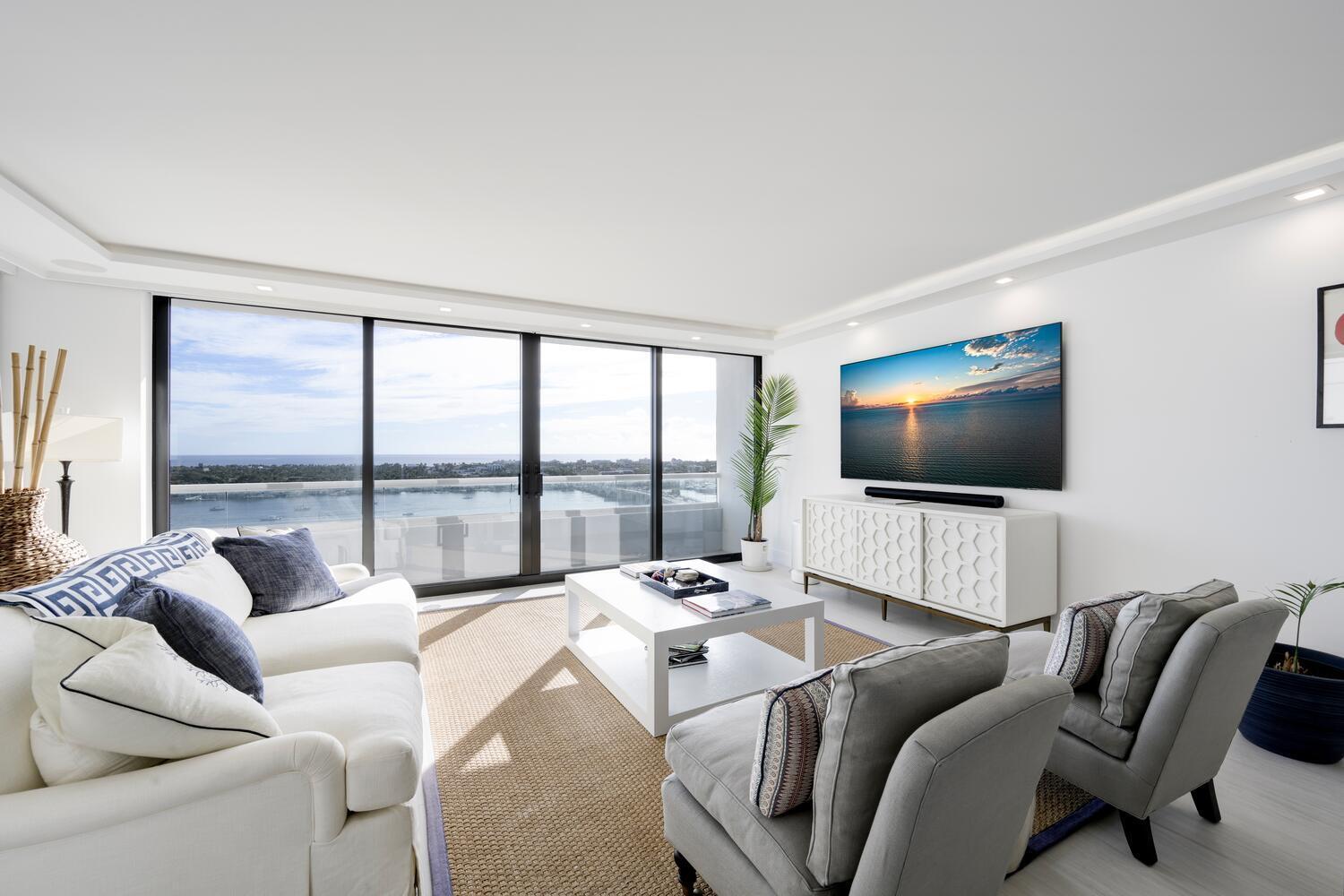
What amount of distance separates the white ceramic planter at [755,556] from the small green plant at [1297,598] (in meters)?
3.47

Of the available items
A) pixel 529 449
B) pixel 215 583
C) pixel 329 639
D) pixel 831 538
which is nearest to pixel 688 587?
pixel 329 639

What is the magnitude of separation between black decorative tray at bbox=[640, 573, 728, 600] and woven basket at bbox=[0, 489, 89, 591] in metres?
2.46

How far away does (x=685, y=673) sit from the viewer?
2.89 metres

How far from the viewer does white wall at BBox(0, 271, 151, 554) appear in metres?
3.38

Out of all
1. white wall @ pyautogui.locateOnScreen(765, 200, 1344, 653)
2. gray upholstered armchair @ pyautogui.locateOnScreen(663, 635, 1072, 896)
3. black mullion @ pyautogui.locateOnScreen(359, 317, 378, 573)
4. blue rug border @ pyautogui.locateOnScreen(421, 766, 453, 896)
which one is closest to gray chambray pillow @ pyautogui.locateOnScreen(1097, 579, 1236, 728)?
gray upholstered armchair @ pyautogui.locateOnScreen(663, 635, 1072, 896)

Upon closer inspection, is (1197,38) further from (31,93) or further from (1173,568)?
(31,93)

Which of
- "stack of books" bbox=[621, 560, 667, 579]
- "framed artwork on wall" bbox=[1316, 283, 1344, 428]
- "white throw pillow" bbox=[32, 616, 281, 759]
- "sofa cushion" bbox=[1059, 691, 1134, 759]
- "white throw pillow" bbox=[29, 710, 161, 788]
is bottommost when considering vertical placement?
"sofa cushion" bbox=[1059, 691, 1134, 759]

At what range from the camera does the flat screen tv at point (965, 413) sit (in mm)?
3498

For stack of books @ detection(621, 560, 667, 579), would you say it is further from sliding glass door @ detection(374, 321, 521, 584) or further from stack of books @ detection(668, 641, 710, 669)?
sliding glass door @ detection(374, 321, 521, 584)

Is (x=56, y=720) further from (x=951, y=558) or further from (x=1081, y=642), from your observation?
(x=951, y=558)

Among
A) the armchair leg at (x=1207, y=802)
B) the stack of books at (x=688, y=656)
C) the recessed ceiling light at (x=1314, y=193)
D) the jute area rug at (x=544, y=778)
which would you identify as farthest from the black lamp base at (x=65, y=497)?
the recessed ceiling light at (x=1314, y=193)

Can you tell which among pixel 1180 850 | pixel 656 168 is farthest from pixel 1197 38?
pixel 1180 850

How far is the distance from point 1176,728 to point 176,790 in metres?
2.42

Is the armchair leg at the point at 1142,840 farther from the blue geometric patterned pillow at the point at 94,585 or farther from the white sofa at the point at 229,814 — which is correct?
the blue geometric patterned pillow at the point at 94,585
